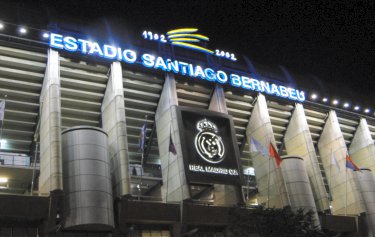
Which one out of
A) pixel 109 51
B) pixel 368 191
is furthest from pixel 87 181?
pixel 368 191

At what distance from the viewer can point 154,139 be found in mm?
57906

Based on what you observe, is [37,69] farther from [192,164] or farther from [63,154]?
[192,164]

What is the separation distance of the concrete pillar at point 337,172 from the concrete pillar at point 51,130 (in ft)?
118

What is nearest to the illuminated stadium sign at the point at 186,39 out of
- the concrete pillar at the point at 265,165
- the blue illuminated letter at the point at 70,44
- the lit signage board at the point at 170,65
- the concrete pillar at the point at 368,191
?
the lit signage board at the point at 170,65

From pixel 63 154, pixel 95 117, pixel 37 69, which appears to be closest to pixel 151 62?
pixel 95 117

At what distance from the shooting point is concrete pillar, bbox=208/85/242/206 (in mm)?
50206

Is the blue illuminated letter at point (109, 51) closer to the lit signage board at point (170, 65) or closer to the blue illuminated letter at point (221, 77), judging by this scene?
the lit signage board at point (170, 65)

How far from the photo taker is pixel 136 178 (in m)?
53.2

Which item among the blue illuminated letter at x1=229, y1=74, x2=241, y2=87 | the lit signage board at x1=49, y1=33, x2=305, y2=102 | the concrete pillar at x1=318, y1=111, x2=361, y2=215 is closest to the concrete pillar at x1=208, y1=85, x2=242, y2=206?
the lit signage board at x1=49, y1=33, x2=305, y2=102

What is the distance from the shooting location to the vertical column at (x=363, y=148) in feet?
226

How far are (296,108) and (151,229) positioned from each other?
94.9 ft

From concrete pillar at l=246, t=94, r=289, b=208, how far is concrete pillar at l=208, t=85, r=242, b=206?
390 cm

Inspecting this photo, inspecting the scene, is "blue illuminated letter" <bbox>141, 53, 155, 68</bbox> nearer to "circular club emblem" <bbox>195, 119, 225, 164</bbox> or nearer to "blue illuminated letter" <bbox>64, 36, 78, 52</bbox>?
"blue illuminated letter" <bbox>64, 36, 78, 52</bbox>

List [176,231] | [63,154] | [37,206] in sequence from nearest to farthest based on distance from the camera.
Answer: [37,206]
[63,154]
[176,231]
